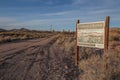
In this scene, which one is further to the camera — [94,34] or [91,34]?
[91,34]

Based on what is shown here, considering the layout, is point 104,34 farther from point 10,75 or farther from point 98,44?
point 10,75

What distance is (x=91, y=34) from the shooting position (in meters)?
9.40

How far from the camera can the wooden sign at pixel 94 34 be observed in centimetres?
831

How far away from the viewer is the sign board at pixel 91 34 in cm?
862

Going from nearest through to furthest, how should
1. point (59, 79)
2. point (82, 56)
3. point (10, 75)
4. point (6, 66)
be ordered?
point (59, 79)
point (10, 75)
point (6, 66)
point (82, 56)

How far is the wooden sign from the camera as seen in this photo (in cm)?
831

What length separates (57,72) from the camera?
29.3 feet

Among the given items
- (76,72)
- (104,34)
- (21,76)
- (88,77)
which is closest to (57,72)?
(76,72)

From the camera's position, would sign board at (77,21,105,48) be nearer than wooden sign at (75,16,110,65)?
No

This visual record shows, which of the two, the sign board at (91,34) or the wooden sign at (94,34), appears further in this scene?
the sign board at (91,34)

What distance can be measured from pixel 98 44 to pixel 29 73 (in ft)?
12.2

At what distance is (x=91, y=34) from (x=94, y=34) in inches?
10.3

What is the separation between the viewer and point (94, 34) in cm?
916

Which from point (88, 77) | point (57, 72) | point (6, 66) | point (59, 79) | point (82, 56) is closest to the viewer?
point (88, 77)
